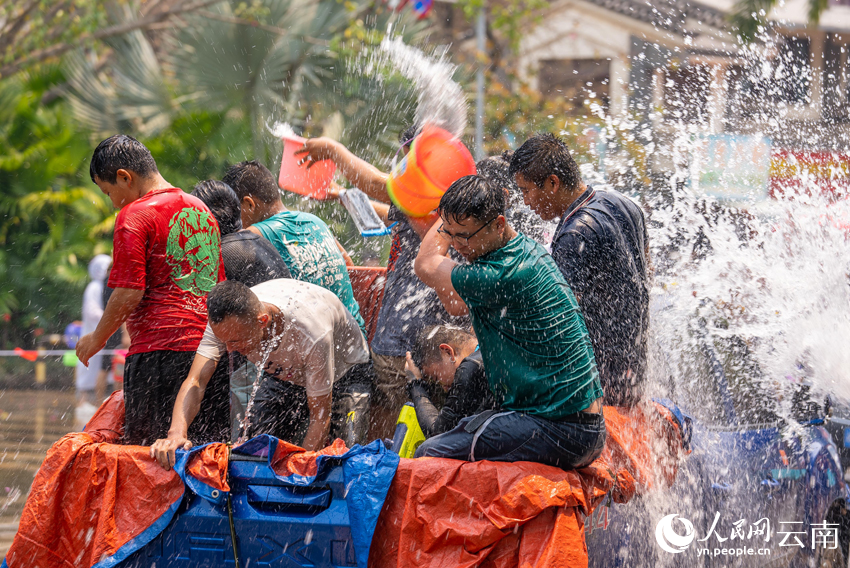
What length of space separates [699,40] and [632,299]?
53.2 ft

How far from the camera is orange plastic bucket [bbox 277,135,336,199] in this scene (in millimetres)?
4125

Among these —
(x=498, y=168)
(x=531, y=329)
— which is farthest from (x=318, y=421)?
(x=498, y=168)

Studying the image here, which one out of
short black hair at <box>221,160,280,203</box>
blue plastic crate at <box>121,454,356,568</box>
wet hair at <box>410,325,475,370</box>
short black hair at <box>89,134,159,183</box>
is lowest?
blue plastic crate at <box>121,454,356,568</box>

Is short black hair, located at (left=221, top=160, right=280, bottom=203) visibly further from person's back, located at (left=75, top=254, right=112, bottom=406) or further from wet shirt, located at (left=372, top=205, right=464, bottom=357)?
person's back, located at (left=75, top=254, right=112, bottom=406)

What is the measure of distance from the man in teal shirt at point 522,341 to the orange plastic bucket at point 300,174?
1.66m

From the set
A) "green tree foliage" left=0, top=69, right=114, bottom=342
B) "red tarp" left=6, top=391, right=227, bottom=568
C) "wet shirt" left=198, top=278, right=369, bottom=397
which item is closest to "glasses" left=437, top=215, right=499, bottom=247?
"wet shirt" left=198, top=278, right=369, bottom=397

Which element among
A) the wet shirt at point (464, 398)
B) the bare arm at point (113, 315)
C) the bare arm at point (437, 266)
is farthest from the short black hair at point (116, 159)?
the wet shirt at point (464, 398)

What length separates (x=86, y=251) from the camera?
37.3ft

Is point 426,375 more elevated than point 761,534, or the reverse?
point 426,375

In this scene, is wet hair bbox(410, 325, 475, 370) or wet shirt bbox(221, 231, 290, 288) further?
wet shirt bbox(221, 231, 290, 288)

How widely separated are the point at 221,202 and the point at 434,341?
1.49 metres

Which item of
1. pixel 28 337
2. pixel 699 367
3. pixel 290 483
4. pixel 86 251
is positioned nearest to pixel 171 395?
pixel 290 483

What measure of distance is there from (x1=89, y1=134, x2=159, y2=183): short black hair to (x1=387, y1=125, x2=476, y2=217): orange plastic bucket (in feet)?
3.78

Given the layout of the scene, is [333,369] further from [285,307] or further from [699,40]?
[699,40]
